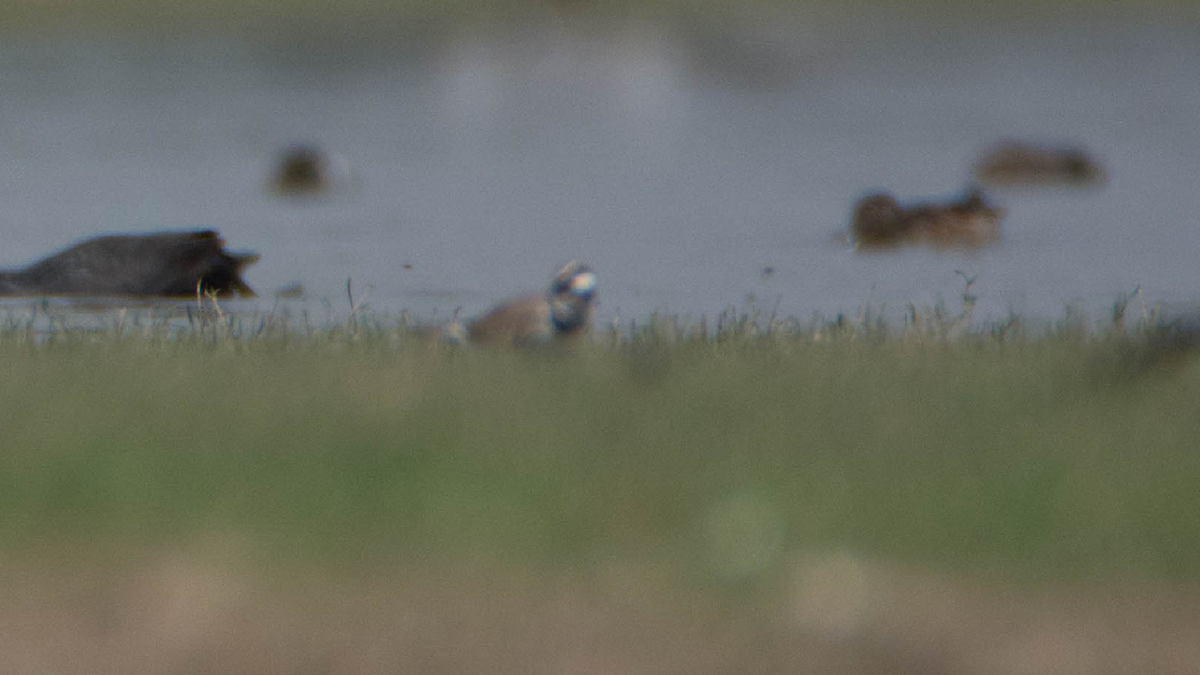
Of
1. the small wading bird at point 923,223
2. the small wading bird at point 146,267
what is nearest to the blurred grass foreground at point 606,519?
the small wading bird at point 146,267

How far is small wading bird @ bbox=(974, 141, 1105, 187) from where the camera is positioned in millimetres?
22938

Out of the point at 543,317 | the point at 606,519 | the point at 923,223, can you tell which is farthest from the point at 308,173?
the point at 606,519

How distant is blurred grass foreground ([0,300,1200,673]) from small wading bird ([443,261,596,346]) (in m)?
1.36

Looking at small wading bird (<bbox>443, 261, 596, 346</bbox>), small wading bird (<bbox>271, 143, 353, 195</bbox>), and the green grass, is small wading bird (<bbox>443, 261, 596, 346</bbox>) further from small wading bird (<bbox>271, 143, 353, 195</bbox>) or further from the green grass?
small wading bird (<bbox>271, 143, 353, 195</bbox>)

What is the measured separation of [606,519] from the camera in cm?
543

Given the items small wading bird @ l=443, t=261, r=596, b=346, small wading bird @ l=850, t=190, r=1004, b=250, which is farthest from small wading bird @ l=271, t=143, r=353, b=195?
small wading bird @ l=443, t=261, r=596, b=346

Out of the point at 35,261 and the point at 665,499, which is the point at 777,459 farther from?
the point at 35,261

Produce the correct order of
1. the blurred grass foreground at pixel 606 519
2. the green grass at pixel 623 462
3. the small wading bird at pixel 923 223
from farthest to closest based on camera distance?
the small wading bird at pixel 923 223, the green grass at pixel 623 462, the blurred grass foreground at pixel 606 519

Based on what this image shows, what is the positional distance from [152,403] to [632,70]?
28.5 meters

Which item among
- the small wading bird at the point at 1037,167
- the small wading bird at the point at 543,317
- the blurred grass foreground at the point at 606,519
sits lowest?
the blurred grass foreground at the point at 606,519

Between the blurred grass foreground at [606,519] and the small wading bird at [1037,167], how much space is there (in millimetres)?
16183

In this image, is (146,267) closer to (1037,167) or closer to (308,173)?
(308,173)

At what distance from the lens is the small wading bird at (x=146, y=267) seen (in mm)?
12508

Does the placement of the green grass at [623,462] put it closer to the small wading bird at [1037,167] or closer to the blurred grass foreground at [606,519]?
the blurred grass foreground at [606,519]
